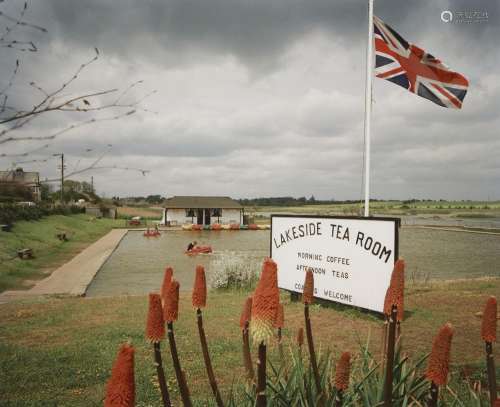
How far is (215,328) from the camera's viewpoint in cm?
811

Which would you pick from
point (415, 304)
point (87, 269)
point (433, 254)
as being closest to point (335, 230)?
point (415, 304)

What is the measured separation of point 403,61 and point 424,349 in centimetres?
650

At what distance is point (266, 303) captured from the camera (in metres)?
1.51

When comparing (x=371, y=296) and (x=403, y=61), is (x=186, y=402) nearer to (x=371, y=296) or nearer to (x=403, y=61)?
(x=371, y=296)

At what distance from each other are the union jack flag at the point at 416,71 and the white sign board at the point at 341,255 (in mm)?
3516

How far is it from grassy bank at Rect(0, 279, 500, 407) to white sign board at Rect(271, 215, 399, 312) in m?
0.57

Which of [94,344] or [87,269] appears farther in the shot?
[87,269]

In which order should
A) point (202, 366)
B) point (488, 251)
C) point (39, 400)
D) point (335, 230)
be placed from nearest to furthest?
point (39, 400), point (202, 366), point (335, 230), point (488, 251)

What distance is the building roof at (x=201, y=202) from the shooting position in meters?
54.4

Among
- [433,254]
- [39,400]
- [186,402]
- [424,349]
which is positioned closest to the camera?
[186,402]

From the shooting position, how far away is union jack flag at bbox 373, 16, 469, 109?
958 centimetres

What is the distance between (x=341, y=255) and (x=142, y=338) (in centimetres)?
441

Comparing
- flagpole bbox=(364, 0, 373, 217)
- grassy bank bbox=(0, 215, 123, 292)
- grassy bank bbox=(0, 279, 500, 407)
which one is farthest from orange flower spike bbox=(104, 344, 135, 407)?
flagpole bbox=(364, 0, 373, 217)

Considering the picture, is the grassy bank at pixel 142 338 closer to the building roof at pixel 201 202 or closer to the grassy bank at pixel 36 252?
the grassy bank at pixel 36 252
